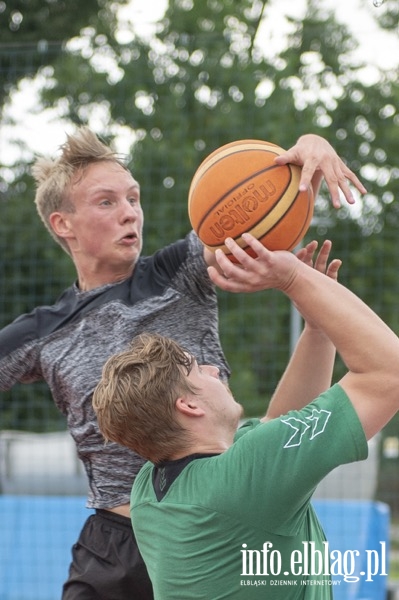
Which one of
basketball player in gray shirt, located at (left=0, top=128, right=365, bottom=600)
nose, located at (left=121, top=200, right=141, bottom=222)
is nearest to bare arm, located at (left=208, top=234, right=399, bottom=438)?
basketball player in gray shirt, located at (left=0, top=128, right=365, bottom=600)

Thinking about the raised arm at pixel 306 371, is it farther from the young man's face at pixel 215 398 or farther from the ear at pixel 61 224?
the ear at pixel 61 224

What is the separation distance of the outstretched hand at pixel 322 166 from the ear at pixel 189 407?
0.64m

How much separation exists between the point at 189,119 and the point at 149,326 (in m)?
8.09

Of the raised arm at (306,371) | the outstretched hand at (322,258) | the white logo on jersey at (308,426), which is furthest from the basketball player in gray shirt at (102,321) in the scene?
the white logo on jersey at (308,426)

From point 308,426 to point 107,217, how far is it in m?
1.50

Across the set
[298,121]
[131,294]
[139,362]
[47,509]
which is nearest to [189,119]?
[298,121]

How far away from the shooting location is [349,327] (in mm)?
2453

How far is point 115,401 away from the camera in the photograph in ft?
8.64

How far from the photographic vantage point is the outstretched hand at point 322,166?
2.79 m

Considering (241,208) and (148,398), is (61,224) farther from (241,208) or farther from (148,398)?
(148,398)

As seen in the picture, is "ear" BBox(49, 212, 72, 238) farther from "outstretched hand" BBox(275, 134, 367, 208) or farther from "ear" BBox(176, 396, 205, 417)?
"ear" BBox(176, 396, 205, 417)

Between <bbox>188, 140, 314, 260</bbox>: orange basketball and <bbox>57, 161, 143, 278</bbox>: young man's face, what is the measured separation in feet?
2.05

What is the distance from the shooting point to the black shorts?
11.5ft

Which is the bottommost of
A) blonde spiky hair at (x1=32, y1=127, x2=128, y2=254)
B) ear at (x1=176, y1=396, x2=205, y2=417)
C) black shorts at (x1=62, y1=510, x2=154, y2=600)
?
black shorts at (x1=62, y1=510, x2=154, y2=600)
